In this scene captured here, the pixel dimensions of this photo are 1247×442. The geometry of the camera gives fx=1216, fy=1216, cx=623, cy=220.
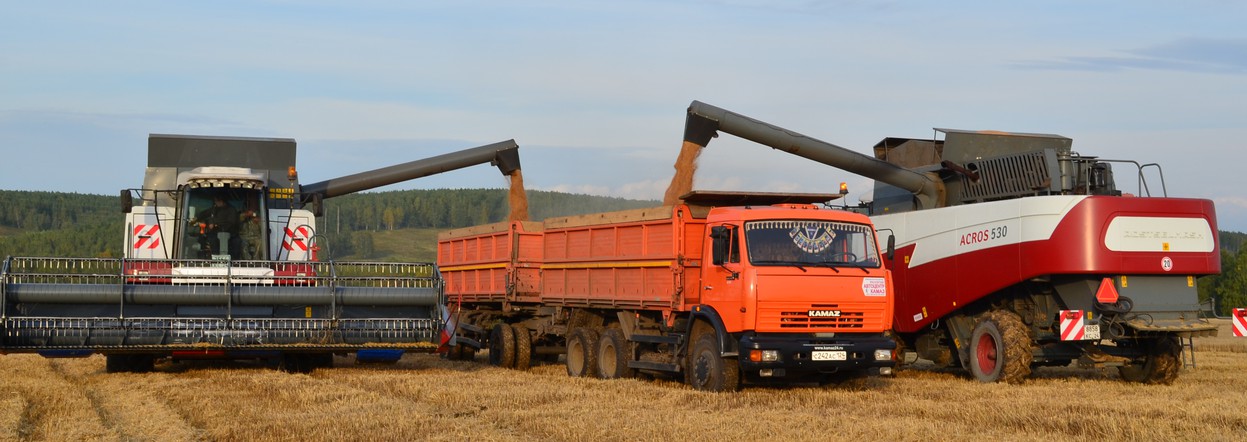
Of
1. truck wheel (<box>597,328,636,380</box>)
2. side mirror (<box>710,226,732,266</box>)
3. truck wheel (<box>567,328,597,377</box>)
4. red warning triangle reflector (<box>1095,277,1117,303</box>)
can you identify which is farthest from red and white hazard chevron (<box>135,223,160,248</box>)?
red warning triangle reflector (<box>1095,277,1117,303</box>)

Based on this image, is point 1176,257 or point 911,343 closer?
point 1176,257

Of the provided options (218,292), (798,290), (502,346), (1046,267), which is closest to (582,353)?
(502,346)

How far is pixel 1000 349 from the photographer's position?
54.7 feet

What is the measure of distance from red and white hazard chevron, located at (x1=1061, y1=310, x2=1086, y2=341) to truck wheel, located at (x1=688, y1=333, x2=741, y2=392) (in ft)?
15.8

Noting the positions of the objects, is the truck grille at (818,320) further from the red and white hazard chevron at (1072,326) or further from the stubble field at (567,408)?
the red and white hazard chevron at (1072,326)

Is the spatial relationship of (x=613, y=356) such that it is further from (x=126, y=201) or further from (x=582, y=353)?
(x=126, y=201)

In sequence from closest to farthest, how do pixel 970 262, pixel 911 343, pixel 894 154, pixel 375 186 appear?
pixel 970 262, pixel 911 343, pixel 894 154, pixel 375 186

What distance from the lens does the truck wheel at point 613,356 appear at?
16.6 meters

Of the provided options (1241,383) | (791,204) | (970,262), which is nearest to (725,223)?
(791,204)

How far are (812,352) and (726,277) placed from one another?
1.34 meters

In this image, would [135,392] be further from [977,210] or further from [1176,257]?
[1176,257]

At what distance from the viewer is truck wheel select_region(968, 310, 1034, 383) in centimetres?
1645

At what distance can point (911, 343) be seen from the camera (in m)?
19.9

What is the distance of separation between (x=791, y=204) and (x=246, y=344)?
23.7 ft
